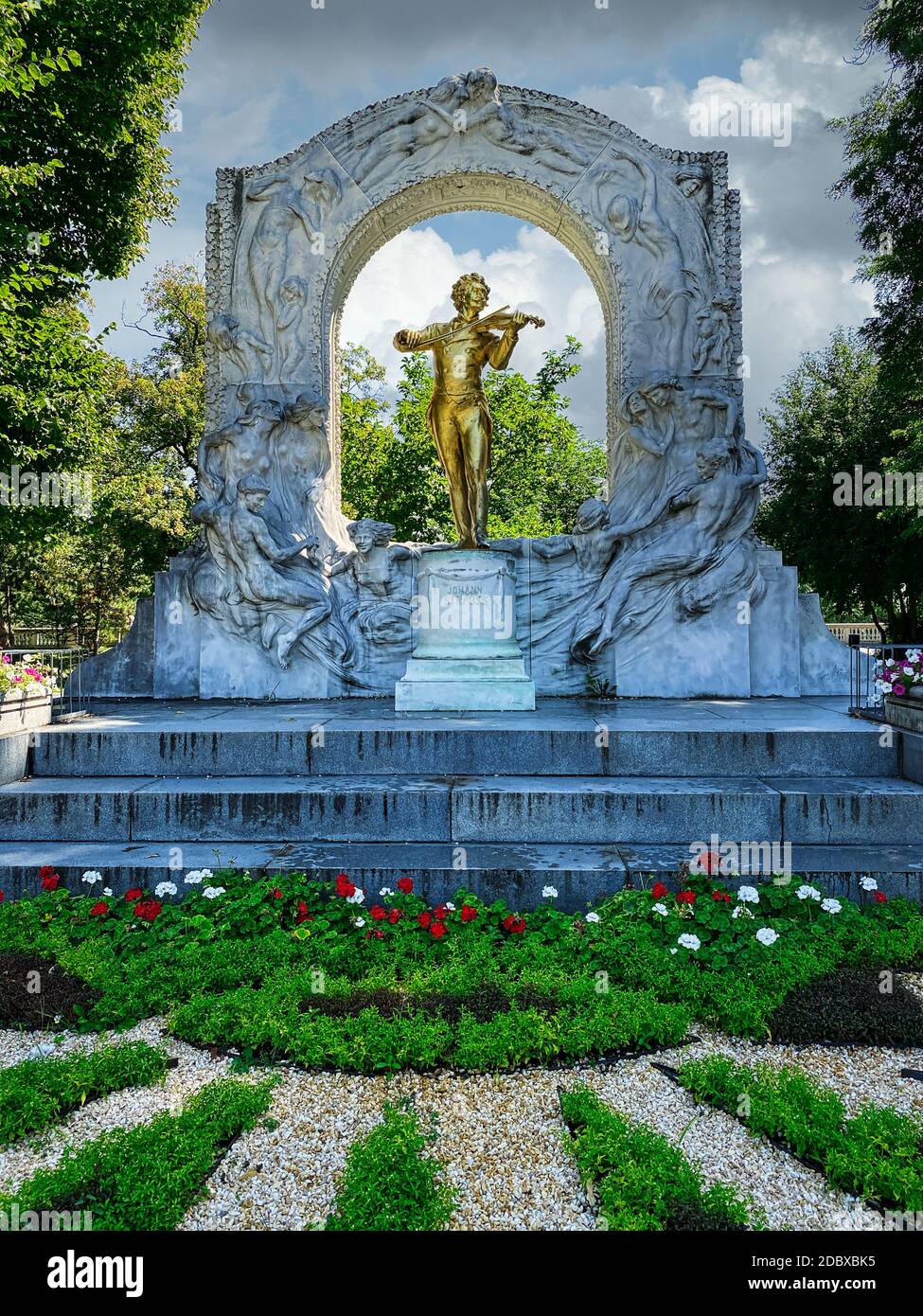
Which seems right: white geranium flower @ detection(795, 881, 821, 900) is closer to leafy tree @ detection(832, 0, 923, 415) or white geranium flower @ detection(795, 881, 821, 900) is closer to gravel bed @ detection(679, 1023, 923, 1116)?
gravel bed @ detection(679, 1023, 923, 1116)

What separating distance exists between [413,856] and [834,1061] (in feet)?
7.74

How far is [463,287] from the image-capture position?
28.7ft

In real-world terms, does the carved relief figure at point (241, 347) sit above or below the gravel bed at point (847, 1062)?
above

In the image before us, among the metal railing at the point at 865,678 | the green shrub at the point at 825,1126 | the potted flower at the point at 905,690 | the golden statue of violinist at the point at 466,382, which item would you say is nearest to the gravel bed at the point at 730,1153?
the green shrub at the point at 825,1126

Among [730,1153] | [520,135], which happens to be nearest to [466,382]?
[520,135]

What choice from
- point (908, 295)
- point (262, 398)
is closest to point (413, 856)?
point (262, 398)

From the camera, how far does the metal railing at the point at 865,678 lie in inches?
274

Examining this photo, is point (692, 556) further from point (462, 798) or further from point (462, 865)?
point (462, 865)

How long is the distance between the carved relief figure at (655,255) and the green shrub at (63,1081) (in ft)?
31.6

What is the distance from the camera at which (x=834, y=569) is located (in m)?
20.3

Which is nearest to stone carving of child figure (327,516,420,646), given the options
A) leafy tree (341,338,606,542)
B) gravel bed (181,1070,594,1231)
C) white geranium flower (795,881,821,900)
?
white geranium flower (795,881,821,900)

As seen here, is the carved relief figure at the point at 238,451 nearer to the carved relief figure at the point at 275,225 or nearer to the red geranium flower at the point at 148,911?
the carved relief figure at the point at 275,225

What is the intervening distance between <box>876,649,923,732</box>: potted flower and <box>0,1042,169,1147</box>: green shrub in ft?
17.6

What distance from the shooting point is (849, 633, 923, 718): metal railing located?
695 cm
